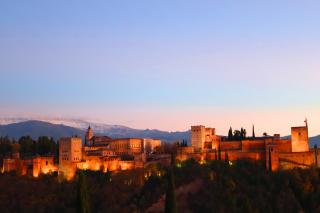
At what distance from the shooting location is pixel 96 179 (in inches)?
2557

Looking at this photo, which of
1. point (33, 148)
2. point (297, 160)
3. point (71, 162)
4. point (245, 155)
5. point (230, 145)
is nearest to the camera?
point (297, 160)

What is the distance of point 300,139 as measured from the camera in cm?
6488

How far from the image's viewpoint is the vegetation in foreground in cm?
5412

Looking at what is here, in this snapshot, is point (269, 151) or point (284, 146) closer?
point (269, 151)

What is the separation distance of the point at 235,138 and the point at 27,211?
109 ft

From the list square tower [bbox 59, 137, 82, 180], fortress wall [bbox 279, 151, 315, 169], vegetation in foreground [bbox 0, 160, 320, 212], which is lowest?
vegetation in foreground [bbox 0, 160, 320, 212]

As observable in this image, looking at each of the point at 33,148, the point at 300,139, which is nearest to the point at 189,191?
the point at 300,139

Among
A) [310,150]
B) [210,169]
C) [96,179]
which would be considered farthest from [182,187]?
[310,150]

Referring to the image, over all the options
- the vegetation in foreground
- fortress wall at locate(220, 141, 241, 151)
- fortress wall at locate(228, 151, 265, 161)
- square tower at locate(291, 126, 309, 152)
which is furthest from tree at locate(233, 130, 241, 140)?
the vegetation in foreground

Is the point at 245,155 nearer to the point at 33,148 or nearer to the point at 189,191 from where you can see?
the point at 189,191

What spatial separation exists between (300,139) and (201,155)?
44.4ft

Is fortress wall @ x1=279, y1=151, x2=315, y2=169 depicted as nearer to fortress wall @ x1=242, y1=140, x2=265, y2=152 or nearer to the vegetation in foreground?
the vegetation in foreground

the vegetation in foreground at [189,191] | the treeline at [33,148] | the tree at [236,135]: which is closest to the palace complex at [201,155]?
the tree at [236,135]

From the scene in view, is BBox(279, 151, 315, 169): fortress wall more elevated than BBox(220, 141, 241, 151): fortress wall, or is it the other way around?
BBox(220, 141, 241, 151): fortress wall
